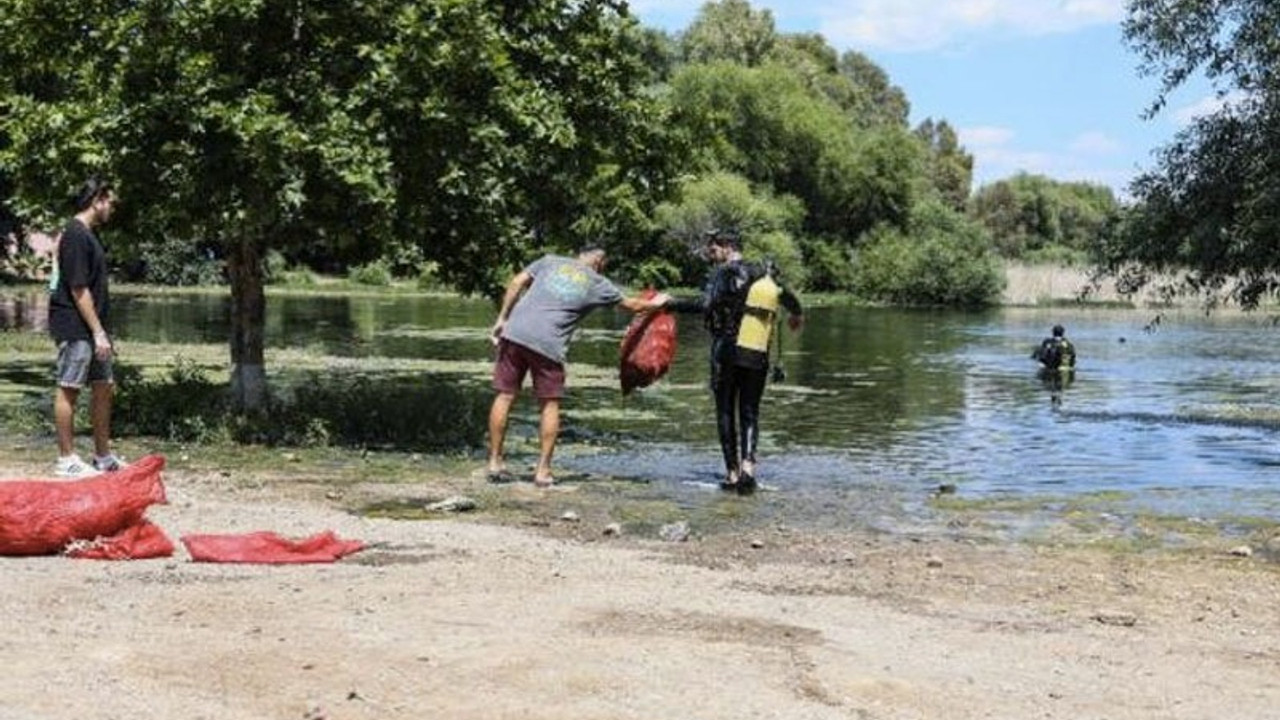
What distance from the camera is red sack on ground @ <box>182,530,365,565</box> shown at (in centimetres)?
848

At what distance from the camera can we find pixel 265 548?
8641 mm

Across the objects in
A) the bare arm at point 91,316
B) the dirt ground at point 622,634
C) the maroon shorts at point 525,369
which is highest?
the bare arm at point 91,316

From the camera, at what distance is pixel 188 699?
5.73 m

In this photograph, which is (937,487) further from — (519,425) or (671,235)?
(671,235)

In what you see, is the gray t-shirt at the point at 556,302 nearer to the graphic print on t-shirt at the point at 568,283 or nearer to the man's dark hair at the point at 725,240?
the graphic print on t-shirt at the point at 568,283

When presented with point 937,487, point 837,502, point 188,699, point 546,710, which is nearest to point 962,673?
point 546,710

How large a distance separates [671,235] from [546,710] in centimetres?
6797

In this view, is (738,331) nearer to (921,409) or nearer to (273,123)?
(273,123)

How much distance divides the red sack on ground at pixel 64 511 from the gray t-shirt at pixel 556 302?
452cm

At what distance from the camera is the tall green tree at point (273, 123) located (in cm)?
1386

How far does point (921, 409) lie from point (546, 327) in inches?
519

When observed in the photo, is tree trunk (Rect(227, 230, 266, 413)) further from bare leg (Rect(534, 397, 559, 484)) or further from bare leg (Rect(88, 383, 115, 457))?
bare leg (Rect(534, 397, 559, 484))

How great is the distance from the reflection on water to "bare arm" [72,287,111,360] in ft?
16.2

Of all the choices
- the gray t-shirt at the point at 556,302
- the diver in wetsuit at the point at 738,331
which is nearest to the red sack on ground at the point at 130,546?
the gray t-shirt at the point at 556,302
